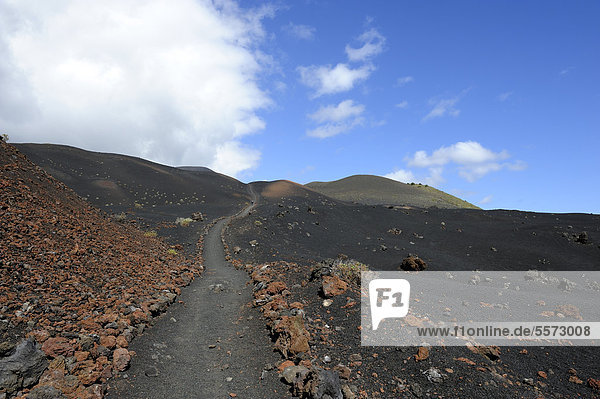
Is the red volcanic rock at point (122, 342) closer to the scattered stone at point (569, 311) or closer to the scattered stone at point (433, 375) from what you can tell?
the scattered stone at point (433, 375)

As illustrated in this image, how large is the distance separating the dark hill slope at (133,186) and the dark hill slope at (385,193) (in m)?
42.9

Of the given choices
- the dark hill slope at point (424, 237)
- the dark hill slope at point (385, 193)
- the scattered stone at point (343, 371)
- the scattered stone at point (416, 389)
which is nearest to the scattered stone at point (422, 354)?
the scattered stone at point (416, 389)

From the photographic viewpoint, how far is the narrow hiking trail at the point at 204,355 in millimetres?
7035

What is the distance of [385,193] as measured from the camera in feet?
320

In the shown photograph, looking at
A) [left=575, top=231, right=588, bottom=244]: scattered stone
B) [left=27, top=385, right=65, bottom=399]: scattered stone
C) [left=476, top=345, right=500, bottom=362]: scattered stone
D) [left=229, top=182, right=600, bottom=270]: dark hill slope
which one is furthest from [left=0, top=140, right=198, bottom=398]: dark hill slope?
[left=575, top=231, right=588, bottom=244]: scattered stone

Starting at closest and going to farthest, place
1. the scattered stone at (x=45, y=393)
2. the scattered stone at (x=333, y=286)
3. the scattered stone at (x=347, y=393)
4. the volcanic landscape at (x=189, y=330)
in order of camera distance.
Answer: the scattered stone at (x=45, y=393) < the scattered stone at (x=347, y=393) < the volcanic landscape at (x=189, y=330) < the scattered stone at (x=333, y=286)

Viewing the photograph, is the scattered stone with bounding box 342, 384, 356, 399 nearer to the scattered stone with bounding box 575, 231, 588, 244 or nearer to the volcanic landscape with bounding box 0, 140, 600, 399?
the volcanic landscape with bounding box 0, 140, 600, 399

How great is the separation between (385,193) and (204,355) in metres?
94.5

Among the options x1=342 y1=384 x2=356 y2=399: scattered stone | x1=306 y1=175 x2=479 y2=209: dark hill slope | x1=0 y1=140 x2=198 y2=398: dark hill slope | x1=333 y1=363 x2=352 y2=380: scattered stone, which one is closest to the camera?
x1=342 y1=384 x2=356 y2=399: scattered stone

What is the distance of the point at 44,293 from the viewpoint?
8594 millimetres

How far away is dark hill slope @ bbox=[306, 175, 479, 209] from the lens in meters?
85.4

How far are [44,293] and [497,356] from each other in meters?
12.7

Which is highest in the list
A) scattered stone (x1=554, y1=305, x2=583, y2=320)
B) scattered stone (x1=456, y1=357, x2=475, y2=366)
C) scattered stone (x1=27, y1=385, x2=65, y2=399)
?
scattered stone (x1=554, y1=305, x2=583, y2=320)

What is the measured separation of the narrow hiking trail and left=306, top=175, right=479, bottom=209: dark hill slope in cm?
7275
